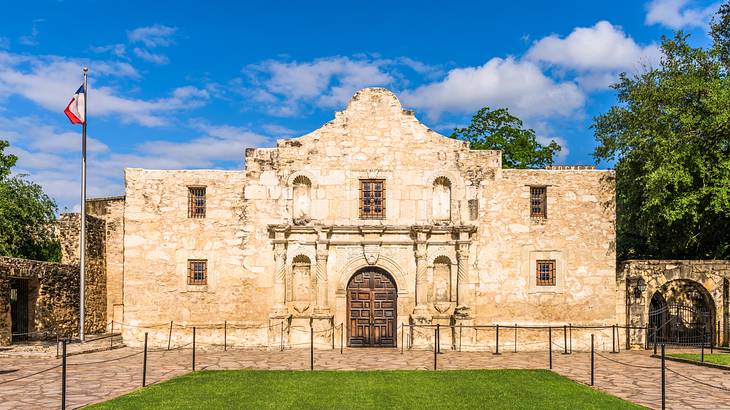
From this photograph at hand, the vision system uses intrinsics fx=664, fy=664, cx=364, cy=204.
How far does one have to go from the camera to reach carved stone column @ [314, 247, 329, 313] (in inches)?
835

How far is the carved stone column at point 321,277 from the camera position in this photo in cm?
2120

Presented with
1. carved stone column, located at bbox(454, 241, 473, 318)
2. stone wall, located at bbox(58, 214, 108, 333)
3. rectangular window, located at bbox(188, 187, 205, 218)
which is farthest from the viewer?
stone wall, located at bbox(58, 214, 108, 333)

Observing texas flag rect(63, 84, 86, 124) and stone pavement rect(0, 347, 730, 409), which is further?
texas flag rect(63, 84, 86, 124)

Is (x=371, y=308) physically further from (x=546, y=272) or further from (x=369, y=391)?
(x=369, y=391)

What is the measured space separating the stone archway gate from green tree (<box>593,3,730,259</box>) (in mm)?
1493

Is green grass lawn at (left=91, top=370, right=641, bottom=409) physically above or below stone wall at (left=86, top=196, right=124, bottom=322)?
below

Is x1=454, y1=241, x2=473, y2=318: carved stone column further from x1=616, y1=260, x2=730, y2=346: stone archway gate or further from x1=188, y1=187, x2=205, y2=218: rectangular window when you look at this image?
x1=188, y1=187, x2=205, y2=218: rectangular window

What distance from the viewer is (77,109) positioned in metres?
21.1

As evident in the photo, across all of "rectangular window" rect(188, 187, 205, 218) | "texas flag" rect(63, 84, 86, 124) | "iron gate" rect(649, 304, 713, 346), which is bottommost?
"iron gate" rect(649, 304, 713, 346)

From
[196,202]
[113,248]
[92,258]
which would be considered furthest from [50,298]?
[196,202]

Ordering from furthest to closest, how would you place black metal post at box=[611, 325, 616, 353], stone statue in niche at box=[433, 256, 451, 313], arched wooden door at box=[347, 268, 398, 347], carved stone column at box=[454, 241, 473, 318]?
stone statue in niche at box=[433, 256, 451, 313] < arched wooden door at box=[347, 268, 398, 347] < carved stone column at box=[454, 241, 473, 318] < black metal post at box=[611, 325, 616, 353]

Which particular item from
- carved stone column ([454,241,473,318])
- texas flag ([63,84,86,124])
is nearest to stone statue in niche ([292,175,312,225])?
carved stone column ([454,241,473,318])

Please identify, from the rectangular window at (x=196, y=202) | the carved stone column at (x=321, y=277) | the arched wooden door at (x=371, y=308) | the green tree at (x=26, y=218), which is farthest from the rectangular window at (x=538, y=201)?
the green tree at (x=26, y=218)

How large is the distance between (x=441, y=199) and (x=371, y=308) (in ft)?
14.0
